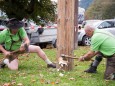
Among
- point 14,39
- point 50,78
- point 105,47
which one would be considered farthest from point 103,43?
point 14,39

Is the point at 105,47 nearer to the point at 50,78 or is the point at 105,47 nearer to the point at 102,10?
the point at 50,78

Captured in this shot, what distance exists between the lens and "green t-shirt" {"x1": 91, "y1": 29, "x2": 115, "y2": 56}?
8.09 meters

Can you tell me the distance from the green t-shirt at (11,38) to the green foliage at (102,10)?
196 feet

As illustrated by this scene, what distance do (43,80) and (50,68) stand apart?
1720 mm

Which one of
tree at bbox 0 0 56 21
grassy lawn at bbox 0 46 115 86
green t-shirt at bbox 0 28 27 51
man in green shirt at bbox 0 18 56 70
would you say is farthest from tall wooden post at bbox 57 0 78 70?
tree at bbox 0 0 56 21

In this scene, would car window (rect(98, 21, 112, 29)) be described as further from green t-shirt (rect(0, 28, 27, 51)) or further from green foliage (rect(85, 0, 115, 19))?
green foliage (rect(85, 0, 115, 19))

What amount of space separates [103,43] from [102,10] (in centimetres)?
6447

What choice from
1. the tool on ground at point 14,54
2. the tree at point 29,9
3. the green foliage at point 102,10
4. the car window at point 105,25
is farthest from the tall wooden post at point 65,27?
the green foliage at point 102,10

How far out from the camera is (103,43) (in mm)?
8172

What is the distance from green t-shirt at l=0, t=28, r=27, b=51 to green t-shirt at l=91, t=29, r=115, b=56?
221 cm

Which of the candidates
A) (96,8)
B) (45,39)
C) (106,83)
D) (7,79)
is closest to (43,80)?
(7,79)

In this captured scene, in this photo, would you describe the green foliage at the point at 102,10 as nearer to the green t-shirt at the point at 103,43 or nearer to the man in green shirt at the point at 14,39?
the man in green shirt at the point at 14,39

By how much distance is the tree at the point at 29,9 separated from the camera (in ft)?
70.6

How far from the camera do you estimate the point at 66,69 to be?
30.9 ft
